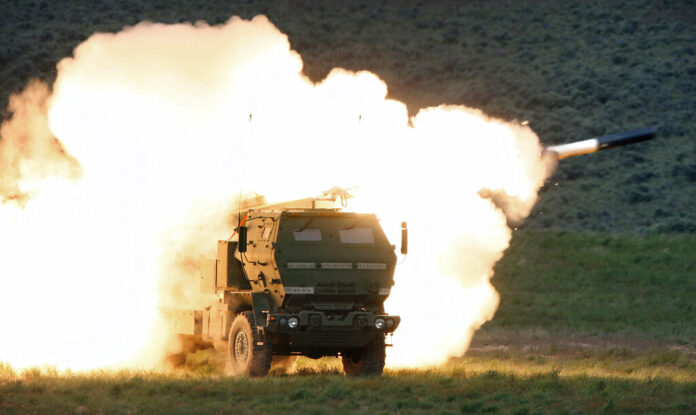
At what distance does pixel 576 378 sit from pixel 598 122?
3629 centimetres

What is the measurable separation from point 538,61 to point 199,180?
4001 cm

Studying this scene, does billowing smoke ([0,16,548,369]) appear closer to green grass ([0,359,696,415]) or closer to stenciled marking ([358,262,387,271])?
stenciled marking ([358,262,387,271])

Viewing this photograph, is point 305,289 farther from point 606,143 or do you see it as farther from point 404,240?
point 606,143

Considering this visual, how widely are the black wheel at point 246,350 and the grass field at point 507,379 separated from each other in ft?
1.40

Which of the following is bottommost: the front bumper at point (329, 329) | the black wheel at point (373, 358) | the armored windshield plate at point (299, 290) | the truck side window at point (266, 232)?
the black wheel at point (373, 358)

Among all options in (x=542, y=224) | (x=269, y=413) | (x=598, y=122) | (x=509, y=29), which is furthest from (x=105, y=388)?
(x=509, y=29)

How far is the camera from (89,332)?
1035 inches

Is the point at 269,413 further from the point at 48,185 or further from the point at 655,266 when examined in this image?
the point at 655,266

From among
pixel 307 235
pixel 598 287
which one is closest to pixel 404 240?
pixel 307 235

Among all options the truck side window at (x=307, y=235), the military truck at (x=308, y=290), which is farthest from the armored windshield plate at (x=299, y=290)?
the truck side window at (x=307, y=235)

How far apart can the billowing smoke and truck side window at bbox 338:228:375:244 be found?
2.34 metres

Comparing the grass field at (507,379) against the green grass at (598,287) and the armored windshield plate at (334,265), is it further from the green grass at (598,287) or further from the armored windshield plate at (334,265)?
the armored windshield plate at (334,265)

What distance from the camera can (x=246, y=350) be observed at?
22.8 meters

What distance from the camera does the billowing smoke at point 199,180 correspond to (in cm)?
2631
